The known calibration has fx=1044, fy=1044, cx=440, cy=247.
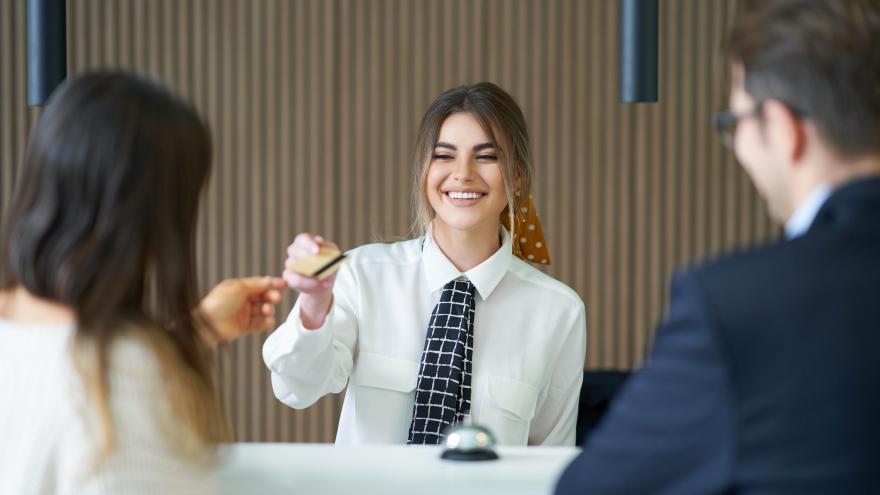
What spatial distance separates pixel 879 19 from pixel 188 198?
85 centimetres

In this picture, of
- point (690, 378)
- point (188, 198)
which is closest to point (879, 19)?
point (690, 378)

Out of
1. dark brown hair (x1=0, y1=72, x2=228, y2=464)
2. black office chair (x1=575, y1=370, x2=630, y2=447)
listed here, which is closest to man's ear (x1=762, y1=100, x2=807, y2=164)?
dark brown hair (x1=0, y1=72, x2=228, y2=464)

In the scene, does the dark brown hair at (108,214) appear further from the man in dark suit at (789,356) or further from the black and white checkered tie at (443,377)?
the black and white checkered tie at (443,377)

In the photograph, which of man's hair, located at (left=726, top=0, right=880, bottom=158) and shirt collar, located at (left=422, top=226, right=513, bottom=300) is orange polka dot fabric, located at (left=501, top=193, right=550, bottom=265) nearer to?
shirt collar, located at (left=422, top=226, right=513, bottom=300)

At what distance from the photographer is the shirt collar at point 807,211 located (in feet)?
3.91

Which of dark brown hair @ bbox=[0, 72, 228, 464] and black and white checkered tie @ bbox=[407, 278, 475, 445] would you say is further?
black and white checkered tie @ bbox=[407, 278, 475, 445]

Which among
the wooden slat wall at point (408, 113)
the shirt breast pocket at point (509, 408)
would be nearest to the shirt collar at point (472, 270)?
the shirt breast pocket at point (509, 408)

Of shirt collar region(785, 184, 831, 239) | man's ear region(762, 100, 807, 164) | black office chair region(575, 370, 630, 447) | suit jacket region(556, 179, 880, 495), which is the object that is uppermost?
man's ear region(762, 100, 807, 164)

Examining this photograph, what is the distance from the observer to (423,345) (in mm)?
2543

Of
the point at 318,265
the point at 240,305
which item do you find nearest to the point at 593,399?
the point at 318,265

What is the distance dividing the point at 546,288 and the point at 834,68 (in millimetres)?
1488

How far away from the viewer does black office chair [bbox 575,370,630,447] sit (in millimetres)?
2760

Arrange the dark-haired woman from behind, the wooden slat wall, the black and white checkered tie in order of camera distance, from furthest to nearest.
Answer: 1. the wooden slat wall
2. the black and white checkered tie
3. the dark-haired woman from behind

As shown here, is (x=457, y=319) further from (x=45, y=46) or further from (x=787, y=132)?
(x=787, y=132)
